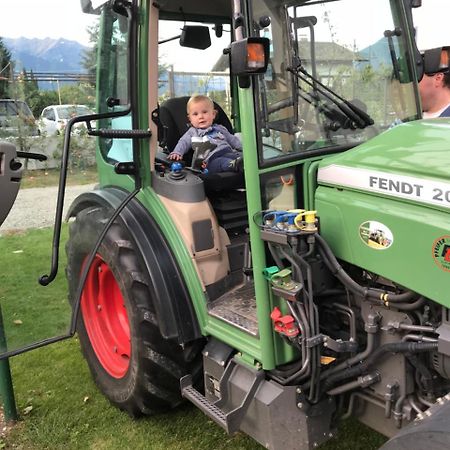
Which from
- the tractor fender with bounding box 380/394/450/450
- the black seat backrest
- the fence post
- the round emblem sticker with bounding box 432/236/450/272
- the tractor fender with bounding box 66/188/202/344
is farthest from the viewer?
the black seat backrest

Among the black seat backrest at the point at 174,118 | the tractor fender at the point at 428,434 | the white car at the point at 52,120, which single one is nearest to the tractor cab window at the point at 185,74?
the black seat backrest at the point at 174,118

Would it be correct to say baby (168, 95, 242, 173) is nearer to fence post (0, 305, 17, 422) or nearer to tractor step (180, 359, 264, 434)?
tractor step (180, 359, 264, 434)

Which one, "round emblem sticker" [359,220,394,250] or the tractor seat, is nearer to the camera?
"round emblem sticker" [359,220,394,250]

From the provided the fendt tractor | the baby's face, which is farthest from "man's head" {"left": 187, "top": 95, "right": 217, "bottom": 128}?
the fendt tractor

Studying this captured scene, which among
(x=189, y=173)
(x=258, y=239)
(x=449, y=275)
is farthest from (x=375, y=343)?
(x=189, y=173)

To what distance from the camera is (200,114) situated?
3320 mm

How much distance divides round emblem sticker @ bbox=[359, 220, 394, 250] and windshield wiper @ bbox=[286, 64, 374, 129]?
0.61 m

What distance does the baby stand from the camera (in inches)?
125

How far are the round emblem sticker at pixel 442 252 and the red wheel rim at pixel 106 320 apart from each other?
1968 millimetres

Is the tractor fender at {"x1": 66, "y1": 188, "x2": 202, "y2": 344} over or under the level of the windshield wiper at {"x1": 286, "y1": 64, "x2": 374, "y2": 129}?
under

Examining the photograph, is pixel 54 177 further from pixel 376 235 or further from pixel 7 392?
pixel 376 235

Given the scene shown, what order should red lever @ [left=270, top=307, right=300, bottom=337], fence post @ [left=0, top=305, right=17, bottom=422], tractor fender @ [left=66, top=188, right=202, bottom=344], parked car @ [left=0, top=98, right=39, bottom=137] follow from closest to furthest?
red lever @ [left=270, top=307, right=300, bottom=337] → tractor fender @ [left=66, top=188, right=202, bottom=344] → fence post @ [left=0, top=305, right=17, bottom=422] → parked car @ [left=0, top=98, right=39, bottom=137]

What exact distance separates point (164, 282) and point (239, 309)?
0.39 meters

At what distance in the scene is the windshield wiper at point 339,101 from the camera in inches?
93.8
